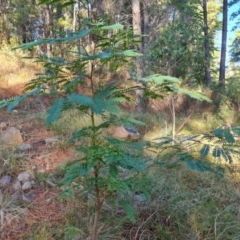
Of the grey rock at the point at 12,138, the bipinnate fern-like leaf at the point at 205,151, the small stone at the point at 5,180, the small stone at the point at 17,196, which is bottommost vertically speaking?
the small stone at the point at 17,196

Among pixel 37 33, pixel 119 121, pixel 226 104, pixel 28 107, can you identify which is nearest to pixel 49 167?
pixel 119 121

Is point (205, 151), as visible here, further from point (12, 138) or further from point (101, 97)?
point (12, 138)

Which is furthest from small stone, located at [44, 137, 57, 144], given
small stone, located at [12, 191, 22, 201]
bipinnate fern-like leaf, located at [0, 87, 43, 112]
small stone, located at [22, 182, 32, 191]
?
bipinnate fern-like leaf, located at [0, 87, 43, 112]

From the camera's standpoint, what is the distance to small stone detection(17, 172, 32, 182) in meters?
2.34

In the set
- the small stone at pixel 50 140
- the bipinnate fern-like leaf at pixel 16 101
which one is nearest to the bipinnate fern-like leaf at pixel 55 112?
the bipinnate fern-like leaf at pixel 16 101

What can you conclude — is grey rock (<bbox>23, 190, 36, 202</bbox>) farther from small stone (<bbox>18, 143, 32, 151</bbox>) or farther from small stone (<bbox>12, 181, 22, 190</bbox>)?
small stone (<bbox>18, 143, 32, 151</bbox>)

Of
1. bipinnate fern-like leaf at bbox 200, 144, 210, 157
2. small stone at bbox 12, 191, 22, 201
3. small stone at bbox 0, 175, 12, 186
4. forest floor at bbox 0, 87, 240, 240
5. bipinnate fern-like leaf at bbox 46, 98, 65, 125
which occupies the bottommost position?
forest floor at bbox 0, 87, 240, 240

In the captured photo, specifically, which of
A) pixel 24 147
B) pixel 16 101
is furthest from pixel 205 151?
pixel 24 147

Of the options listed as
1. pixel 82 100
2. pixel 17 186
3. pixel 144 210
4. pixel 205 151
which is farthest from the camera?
pixel 17 186

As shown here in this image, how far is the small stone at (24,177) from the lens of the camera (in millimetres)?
2342

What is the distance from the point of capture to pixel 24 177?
2.36 m

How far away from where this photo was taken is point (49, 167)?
2.59 metres

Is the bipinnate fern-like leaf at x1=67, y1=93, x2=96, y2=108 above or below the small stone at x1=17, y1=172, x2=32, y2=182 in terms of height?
above

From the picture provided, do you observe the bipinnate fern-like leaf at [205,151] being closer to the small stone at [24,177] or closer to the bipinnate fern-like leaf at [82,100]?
the bipinnate fern-like leaf at [82,100]
